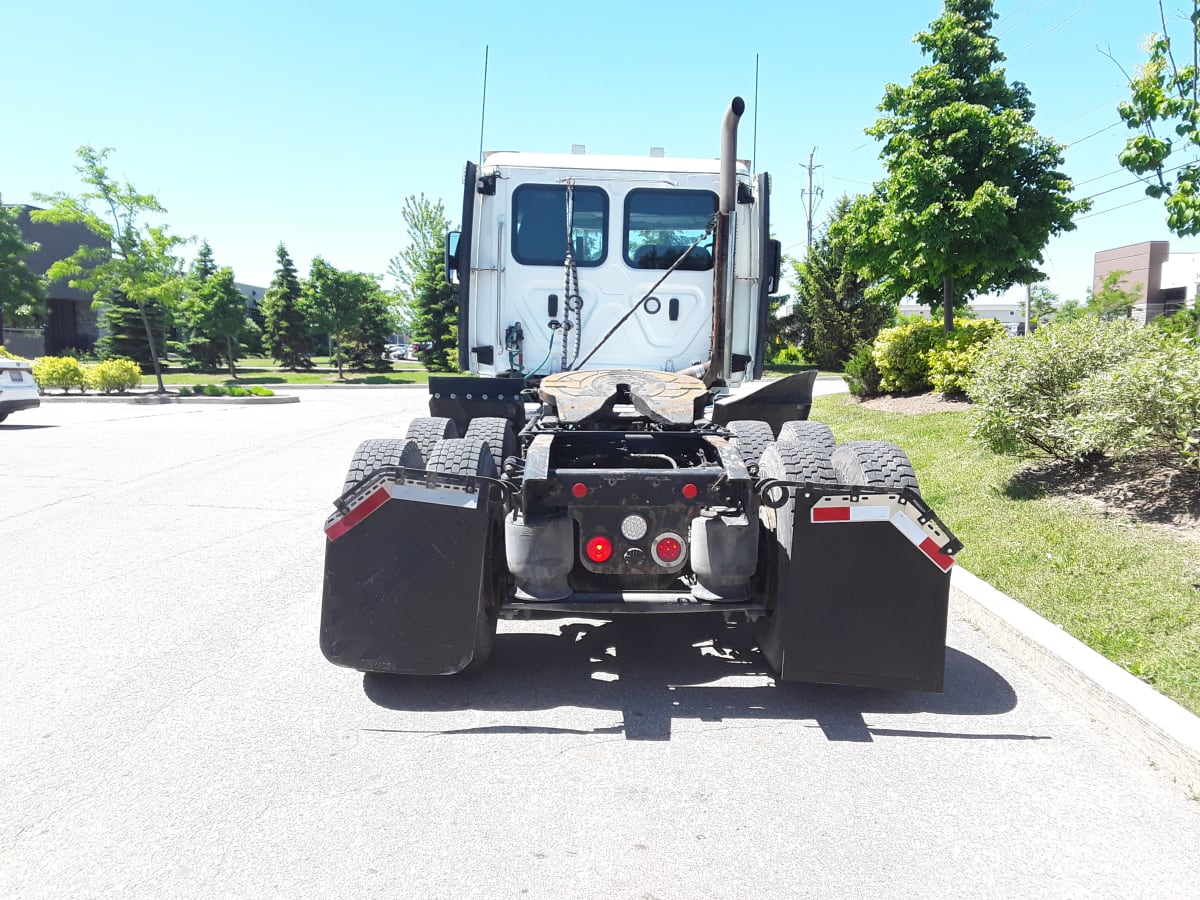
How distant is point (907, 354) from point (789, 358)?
25.8 meters

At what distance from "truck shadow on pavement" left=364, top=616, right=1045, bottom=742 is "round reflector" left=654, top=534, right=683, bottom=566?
0.66m

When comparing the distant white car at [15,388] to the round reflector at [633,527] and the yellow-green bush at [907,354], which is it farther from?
the round reflector at [633,527]

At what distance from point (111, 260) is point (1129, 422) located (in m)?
26.5

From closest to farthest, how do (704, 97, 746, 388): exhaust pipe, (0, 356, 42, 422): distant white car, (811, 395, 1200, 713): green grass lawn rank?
(811, 395, 1200, 713): green grass lawn
(704, 97, 746, 388): exhaust pipe
(0, 356, 42, 422): distant white car

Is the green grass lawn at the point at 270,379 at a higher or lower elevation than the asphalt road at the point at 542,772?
higher

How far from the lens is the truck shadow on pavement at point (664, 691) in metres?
3.96

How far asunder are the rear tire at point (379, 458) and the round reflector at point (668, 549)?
1.31m

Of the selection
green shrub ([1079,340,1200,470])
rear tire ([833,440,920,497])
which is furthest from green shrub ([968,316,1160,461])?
rear tire ([833,440,920,497])

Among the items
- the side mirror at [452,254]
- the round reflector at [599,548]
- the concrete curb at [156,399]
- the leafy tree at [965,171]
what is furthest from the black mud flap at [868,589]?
the concrete curb at [156,399]

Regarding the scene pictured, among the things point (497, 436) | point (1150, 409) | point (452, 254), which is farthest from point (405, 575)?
point (1150, 409)

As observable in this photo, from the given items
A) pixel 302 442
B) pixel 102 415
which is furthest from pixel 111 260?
pixel 302 442

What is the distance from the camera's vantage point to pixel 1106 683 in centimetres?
396

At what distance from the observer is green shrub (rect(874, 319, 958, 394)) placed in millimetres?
14961

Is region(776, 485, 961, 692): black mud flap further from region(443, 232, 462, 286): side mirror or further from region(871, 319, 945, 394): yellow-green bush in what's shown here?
region(871, 319, 945, 394): yellow-green bush
